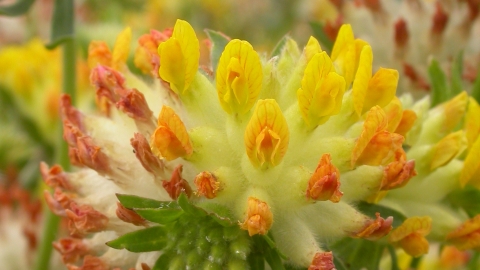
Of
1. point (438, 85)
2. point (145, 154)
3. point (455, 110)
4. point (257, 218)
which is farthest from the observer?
point (438, 85)

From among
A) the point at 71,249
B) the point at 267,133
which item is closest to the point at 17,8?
the point at 71,249

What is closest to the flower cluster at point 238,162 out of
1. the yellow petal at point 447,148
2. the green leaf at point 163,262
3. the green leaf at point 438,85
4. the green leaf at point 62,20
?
the green leaf at point 163,262

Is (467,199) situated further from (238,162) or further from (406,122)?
(238,162)

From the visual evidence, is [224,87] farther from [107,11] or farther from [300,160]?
[107,11]

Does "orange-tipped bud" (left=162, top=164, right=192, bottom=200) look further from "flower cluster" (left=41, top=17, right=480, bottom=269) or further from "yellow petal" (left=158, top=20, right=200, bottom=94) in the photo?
"yellow petal" (left=158, top=20, right=200, bottom=94)

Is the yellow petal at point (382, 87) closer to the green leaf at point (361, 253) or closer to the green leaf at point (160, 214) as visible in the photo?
the green leaf at point (361, 253)

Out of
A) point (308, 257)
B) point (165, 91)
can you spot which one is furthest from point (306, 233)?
point (165, 91)
